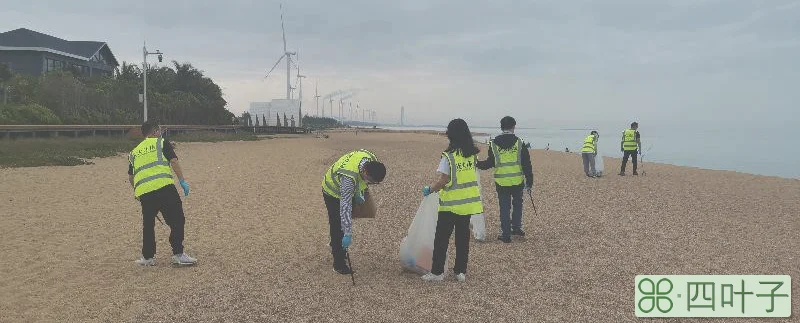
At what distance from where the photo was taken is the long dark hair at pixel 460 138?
5.59 meters

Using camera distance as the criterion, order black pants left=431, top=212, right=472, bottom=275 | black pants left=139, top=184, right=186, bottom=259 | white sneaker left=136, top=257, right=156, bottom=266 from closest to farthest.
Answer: black pants left=431, top=212, right=472, bottom=275 < black pants left=139, top=184, right=186, bottom=259 < white sneaker left=136, top=257, right=156, bottom=266

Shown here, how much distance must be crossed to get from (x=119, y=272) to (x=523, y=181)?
5063 millimetres

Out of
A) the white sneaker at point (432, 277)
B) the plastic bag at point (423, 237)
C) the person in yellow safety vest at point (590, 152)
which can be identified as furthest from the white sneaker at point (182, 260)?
the person in yellow safety vest at point (590, 152)

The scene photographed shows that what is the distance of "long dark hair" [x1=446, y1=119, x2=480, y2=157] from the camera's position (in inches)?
220

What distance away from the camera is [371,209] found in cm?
579

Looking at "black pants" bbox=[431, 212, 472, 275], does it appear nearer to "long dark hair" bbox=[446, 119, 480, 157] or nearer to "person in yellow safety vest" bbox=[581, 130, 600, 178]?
"long dark hair" bbox=[446, 119, 480, 157]

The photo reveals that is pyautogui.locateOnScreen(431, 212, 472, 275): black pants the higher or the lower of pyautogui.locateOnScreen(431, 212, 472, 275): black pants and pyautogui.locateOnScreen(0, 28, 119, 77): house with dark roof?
the lower

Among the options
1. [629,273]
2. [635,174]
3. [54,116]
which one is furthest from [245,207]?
[54,116]

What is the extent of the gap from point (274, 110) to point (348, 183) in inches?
2592

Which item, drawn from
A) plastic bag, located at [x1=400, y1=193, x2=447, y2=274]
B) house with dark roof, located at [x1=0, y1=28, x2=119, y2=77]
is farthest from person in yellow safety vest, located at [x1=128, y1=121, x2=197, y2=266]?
house with dark roof, located at [x1=0, y1=28, x2=119, y2=77]

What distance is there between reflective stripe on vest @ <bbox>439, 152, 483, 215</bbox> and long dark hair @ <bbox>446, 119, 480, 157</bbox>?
0.22 feet

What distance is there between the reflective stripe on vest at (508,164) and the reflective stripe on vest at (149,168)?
4.03m

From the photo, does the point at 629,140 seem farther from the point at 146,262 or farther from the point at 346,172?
the point at 146,262

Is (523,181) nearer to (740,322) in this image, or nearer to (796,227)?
(740,322)
